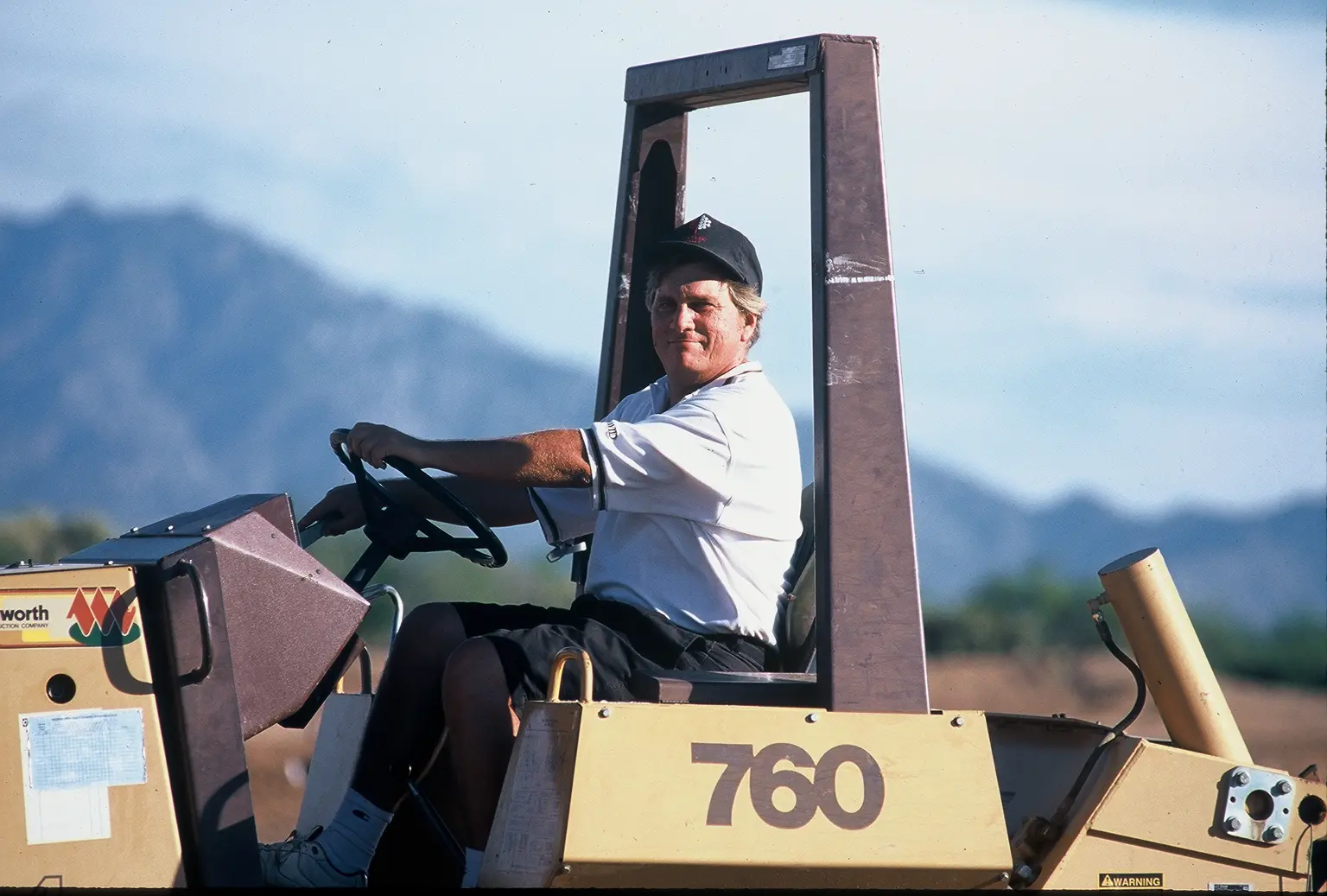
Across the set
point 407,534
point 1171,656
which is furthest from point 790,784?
point 407,534

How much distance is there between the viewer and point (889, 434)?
3117 millimetres

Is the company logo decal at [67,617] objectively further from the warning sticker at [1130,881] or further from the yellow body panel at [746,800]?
the warning sticker at [1130,881]

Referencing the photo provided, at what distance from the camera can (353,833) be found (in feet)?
11.0

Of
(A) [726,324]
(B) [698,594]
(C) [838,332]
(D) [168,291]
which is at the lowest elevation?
(B) [698,594]

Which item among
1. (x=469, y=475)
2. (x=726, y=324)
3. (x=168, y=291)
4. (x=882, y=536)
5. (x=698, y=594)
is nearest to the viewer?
(x=882, y=536)

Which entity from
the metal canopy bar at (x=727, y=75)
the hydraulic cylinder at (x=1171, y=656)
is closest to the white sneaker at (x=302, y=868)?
the hydraulic cylinder at (x=1171, y=656)

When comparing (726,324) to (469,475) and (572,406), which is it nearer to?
(469,475)

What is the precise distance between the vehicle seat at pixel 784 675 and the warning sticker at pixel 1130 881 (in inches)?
26.3

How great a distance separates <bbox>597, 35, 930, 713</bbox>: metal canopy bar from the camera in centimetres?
303

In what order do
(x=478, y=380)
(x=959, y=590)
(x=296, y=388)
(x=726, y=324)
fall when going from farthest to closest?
(x=478, y=380) → (x=296, y=388) → (x=959, y=590) → (x=726, y=324)

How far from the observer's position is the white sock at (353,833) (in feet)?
10.9

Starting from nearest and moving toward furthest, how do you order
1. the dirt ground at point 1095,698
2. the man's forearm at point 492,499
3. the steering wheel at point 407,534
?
the steering wheel at point 407,534
the man's forearm at point 492,499
the dirt ground at point 1095,698

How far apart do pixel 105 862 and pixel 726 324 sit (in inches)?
68.9

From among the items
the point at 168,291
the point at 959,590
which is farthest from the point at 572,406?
the point at 959,590
